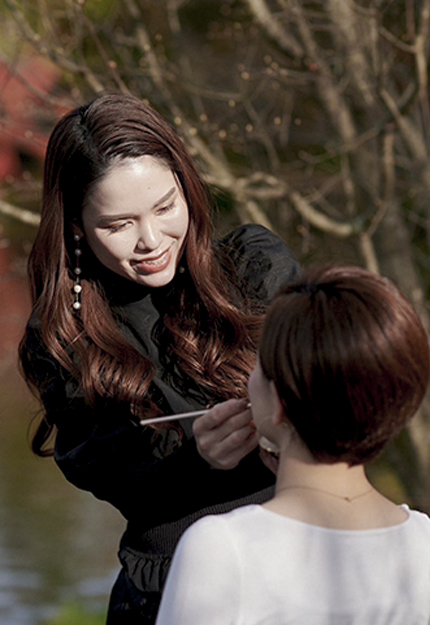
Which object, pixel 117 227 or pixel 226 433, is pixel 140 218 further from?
pixel 226 433

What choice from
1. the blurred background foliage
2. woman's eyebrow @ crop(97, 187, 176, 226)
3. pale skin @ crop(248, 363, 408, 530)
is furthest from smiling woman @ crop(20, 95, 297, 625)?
the blurred background foliage

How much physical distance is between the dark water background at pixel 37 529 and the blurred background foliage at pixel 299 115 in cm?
103

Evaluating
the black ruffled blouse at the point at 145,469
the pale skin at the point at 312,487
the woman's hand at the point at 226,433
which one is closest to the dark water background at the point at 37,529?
the black ruffled blouse at the point at 145,469

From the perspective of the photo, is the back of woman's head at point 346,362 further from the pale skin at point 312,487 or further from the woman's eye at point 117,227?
the woman's eye at point 117,227

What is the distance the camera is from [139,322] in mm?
2506

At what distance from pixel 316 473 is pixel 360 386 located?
6.6 inches

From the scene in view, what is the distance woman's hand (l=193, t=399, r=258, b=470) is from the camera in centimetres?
199

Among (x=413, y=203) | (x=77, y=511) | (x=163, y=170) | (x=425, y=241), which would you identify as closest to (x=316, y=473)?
(x=163, y=170)

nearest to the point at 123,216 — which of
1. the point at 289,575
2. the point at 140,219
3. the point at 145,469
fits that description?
the point at 140,219

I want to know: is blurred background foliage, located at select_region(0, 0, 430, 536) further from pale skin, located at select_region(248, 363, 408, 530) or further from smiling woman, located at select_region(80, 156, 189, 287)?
pale skin, located at select_region(248, 363, 408, 530)

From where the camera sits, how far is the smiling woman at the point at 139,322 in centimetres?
233

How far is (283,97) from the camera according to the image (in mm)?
5961

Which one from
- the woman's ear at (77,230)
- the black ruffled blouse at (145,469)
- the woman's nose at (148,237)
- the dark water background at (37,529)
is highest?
the woman's nose at (148,237)

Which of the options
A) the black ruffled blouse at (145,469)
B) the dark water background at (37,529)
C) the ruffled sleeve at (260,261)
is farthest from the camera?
the dark water background at (37,529)
